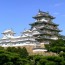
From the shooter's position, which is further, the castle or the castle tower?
the castle tower

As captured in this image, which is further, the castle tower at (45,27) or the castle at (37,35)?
the castle tower at (45,27)


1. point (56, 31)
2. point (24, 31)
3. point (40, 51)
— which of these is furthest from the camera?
point (56, 31)

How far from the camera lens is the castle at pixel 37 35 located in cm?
5091

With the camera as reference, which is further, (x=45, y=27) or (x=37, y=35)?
(x=45, y=27)

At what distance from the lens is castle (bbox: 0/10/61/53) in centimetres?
5091

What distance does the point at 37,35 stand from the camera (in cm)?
5366

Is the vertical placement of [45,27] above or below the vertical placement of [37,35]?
above

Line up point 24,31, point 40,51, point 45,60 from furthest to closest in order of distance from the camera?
point 24,31
point 40,51
point 45,60

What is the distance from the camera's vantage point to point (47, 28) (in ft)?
183

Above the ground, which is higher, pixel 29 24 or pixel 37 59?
pixel 29 24

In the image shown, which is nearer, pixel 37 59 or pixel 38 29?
pixel 37 59

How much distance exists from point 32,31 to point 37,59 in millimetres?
18229

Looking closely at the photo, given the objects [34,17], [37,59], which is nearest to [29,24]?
[34,17]

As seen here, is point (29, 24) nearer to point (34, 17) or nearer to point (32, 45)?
point (34, 17)
